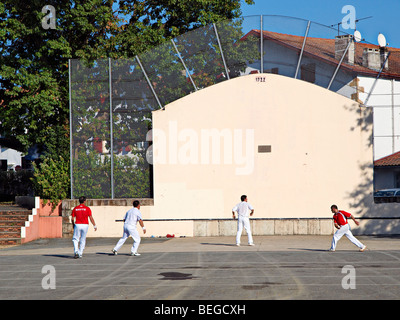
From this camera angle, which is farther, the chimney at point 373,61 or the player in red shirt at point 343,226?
the chimney at point 373,61

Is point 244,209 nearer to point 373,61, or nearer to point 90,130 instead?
point 90,130

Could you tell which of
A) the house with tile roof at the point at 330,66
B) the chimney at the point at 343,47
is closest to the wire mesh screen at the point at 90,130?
the house with tile roof at the point at 330,66

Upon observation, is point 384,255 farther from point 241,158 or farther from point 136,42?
point 136,42

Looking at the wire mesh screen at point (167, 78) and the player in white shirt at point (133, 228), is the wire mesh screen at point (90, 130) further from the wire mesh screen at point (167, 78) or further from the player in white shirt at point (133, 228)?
the player in white shirt at point (133, 228)

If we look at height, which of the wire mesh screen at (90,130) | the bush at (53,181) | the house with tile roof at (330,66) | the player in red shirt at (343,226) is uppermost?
the house with tile roof at (330,66)

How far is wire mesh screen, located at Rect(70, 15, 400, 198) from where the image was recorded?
23.5m

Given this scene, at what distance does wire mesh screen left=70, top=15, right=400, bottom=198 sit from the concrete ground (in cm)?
336

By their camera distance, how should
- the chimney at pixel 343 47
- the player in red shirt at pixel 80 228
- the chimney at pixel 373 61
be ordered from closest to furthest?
1. the player in red shirt at pixel 80 228
2. the chimney at pixel 373 61
3. the chimney at pixel 343 47

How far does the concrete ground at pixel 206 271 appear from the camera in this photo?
11.1 meters

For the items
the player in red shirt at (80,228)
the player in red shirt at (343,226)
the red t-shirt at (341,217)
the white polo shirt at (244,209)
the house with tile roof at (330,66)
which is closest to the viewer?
the player in red shirt at (80,228)

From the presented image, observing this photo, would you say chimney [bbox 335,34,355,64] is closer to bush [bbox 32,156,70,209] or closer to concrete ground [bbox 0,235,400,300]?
concrete ground [bbox 0,235,400,300]

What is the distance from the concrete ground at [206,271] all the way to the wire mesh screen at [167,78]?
132 inches

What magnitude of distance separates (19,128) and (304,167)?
11.9 meters

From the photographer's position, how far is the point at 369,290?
440 inches
